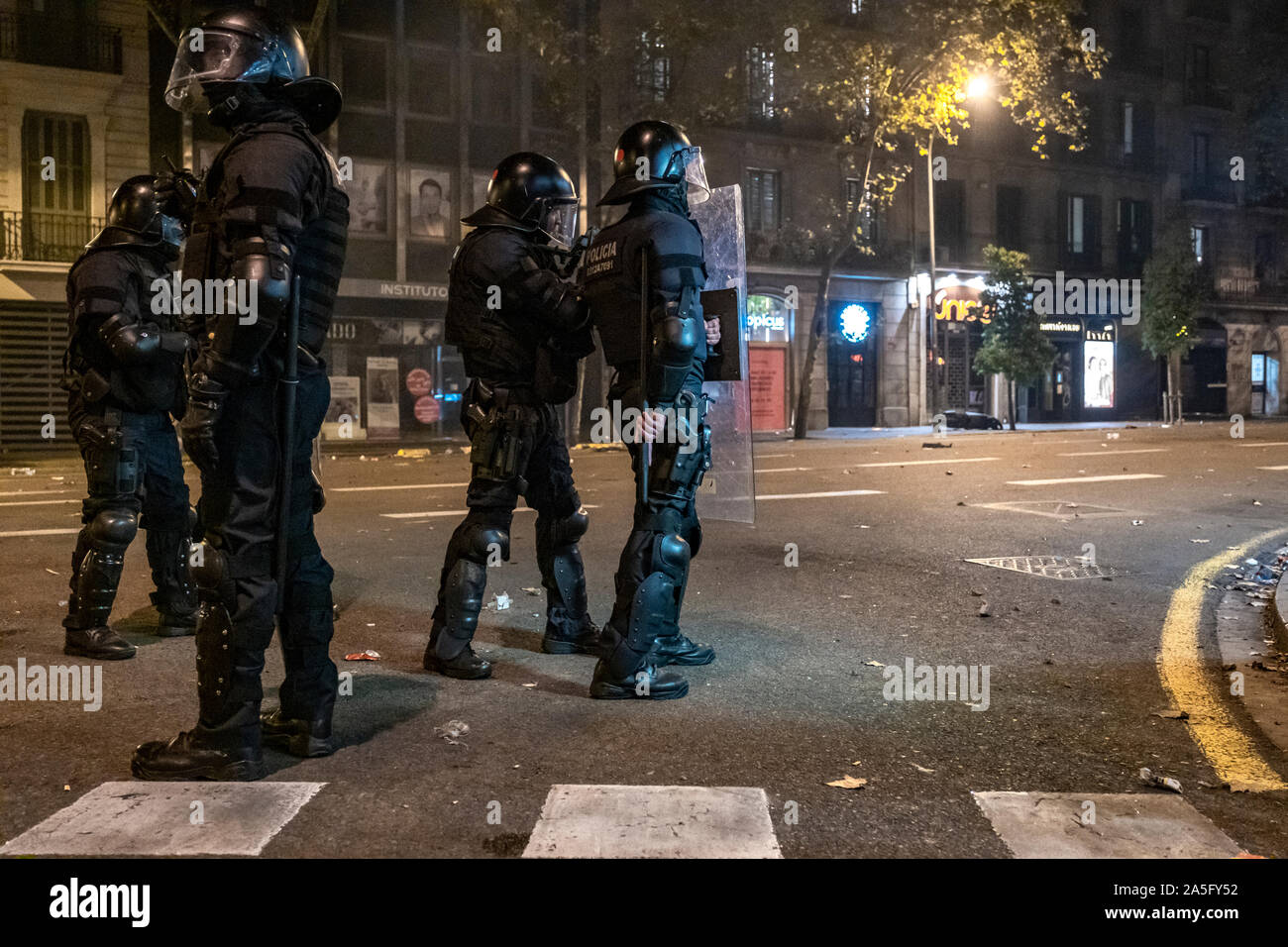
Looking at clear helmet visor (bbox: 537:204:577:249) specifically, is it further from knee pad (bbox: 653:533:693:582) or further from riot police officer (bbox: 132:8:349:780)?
knee pad (bbox: 653:533:693:582)

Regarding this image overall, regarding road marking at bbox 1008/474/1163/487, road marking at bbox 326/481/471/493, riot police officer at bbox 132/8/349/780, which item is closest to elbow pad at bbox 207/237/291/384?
riot police officer at bbox 132/8/349/780

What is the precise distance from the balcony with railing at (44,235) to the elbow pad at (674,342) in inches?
829

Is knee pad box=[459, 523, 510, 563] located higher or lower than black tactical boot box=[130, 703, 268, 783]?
higher

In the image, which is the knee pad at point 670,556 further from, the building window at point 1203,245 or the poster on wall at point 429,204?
the building window at point 1203,245

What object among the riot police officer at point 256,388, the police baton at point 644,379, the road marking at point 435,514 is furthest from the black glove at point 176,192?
the road marking at point 435,514

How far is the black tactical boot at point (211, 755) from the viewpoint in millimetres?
3443

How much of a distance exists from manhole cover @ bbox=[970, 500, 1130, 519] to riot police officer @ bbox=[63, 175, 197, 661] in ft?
24.9

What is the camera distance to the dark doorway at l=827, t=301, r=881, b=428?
1275 inches

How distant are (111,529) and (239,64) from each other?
103 inches

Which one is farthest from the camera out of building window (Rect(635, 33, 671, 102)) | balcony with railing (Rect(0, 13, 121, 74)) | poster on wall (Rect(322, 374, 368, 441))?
poster on wall (Rect(322, 374, 368, 441))

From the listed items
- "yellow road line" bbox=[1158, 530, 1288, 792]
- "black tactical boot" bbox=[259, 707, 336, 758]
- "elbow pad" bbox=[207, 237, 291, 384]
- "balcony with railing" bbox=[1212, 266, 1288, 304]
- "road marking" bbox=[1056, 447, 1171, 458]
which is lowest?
"yellow road line" bbox=[1158, 530, 1288, 792]

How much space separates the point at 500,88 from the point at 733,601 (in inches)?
887

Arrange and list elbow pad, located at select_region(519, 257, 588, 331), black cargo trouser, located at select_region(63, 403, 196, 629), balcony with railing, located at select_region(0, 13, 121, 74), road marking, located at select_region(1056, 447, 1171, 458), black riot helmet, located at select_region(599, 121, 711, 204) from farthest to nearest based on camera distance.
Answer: balcony with railing, located at select_region(0, 13, 121, 74) → road marking, located at select_region(1056, 447, 1171, 458) → black cargo trouser, located at select_region(63, 403, 196, 629) → elbow pad, located at select_region(519, 257, 588, 331) → black riot helmet, located at select_region(599, 121, 711, 204)
